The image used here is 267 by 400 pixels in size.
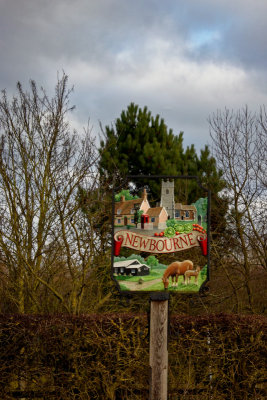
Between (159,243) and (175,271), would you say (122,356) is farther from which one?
(159,243)

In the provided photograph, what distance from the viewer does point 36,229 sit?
28.2 feet

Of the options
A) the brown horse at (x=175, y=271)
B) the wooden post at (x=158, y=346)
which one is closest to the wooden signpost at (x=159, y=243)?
the brown horse at (x=175, y=271)

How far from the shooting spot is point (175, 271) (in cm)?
456

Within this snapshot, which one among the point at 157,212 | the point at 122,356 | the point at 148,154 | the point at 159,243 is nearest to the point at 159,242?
the point at 159,243

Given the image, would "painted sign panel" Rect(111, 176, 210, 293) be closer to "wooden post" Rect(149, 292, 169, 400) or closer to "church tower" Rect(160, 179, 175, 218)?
"church tower" Rect(160, 179, 175, 218)

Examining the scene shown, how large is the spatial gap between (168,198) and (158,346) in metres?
1.44

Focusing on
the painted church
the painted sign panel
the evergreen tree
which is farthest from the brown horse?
the evergreen tree

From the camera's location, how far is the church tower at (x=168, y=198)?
4.55 meters

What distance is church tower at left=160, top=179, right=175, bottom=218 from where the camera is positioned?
4547 millimetres

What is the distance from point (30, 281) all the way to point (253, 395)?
453 centimetres

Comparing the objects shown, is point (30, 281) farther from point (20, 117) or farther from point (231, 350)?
point (231, 350)

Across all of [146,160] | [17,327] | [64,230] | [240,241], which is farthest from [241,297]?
[17,327]

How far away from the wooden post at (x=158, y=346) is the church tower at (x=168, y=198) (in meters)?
0.82

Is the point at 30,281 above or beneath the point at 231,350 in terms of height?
above
